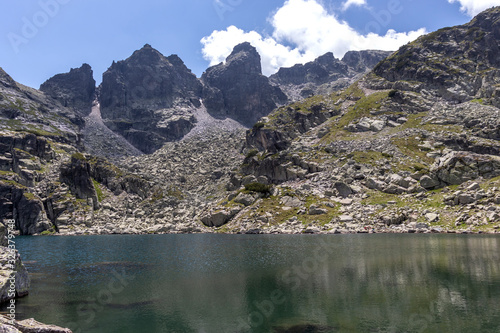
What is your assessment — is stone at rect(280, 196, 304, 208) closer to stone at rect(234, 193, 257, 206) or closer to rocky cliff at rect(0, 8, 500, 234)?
rocky cliff at rect(0, 8, 500, 234)

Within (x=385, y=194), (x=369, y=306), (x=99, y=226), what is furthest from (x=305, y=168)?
(x=369, y=306)

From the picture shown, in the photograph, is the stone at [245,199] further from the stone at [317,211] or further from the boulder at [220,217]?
the stone at [317,211]

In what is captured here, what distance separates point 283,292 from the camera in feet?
112

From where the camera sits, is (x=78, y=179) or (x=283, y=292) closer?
(x=283, y=292)

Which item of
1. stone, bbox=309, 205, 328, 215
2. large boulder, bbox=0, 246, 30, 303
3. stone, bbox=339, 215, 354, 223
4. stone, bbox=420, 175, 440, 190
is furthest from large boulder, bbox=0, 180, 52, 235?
stone, bbox=420, 175, 440, 190

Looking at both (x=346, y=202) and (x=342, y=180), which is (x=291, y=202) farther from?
(x=342, y=180)

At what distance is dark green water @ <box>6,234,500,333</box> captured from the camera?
2519 cm

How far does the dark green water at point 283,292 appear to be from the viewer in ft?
82.6

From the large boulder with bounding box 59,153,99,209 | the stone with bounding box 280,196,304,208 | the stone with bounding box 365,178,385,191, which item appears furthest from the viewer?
the large boulder with bounding box 59,153,99,209

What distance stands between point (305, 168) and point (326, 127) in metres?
52.3

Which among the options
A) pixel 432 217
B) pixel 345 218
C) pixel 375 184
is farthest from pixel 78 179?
pixel 432 217

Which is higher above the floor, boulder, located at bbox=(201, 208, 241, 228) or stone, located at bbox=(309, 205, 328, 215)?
stone, located at bbox=(309, 205, 328, 215)

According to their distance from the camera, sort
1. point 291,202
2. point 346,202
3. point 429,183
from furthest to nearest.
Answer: point 291,202 → point 346,202 → point 429,183

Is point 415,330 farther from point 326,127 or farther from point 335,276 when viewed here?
point 326,127
